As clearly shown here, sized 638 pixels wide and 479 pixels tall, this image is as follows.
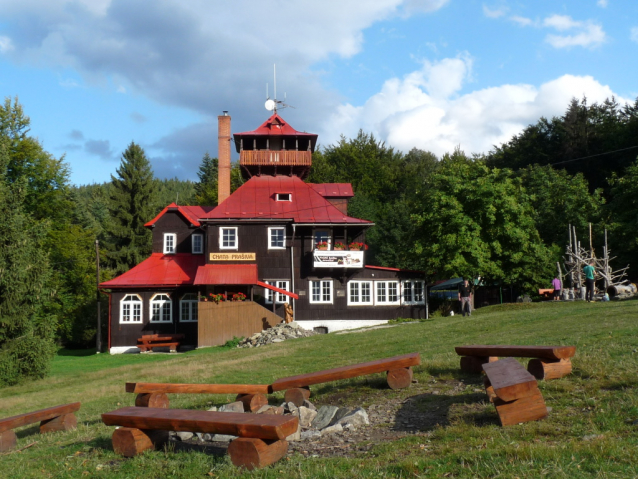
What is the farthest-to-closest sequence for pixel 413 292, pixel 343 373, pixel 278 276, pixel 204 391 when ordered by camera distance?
pixel 413 292 < pixel 278 276 < pixel 204 391 < pixel 343 373

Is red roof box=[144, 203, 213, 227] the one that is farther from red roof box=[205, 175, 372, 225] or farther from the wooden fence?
the wooden fence

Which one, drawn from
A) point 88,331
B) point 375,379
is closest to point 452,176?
point 375,379

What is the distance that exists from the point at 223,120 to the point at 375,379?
34.0m

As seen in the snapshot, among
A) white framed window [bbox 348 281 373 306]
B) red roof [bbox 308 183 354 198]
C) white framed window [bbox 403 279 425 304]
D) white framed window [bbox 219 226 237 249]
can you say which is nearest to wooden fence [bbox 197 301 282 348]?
white framed window [bbox 219 226 237 249]

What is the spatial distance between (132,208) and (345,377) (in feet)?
175

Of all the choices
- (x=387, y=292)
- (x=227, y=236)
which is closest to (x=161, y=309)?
(x=227, y=236)

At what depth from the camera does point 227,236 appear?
3416 centimetres

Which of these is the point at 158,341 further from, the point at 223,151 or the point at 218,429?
the point at 218,429

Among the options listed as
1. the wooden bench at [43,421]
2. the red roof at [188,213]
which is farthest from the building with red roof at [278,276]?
the wooden bench at [43,421]

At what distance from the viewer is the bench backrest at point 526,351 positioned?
305 inches

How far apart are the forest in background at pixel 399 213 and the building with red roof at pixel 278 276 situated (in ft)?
11.9

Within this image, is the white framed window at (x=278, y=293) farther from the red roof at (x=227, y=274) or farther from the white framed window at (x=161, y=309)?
the white framed window at (x=161, y=309)

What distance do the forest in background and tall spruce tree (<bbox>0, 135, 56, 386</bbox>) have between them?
39 mm

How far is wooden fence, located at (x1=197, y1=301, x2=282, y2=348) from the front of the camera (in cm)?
3100
